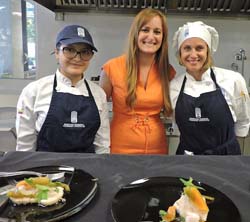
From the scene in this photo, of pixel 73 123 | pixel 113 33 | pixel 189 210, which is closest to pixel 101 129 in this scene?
pixel 73 123

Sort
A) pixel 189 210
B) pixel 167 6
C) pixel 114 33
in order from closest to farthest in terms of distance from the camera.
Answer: pixel 189 210
pixel 167 6
pixel 114 33

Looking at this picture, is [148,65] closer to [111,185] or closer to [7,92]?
[111,185]

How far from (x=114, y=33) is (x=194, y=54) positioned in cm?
131

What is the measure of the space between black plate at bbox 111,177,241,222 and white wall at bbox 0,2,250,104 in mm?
1899

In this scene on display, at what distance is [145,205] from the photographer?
2.19 feet

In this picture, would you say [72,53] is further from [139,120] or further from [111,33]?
[111,33]

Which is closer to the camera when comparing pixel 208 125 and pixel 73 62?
pixel 73 62

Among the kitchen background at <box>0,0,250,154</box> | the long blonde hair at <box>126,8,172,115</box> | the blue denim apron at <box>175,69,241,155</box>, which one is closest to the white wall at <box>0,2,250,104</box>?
the kitchen background at <box>0,0,250,154</box>

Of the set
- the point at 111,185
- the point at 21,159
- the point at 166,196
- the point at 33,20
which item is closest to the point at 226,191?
the point at 166,196

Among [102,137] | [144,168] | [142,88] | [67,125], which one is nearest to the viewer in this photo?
[144,168]

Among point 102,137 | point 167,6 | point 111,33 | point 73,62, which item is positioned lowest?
point 102,137

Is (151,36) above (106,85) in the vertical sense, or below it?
above

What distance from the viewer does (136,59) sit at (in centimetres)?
149

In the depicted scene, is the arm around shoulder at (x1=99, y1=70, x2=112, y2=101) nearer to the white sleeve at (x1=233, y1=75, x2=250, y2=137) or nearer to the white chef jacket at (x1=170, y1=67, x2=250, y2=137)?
the white chef jacket at (x1=170, y1=67, x2=250, y2=137)
